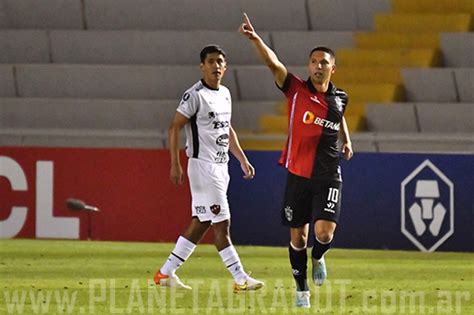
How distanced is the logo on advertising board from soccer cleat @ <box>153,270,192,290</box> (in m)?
5.66

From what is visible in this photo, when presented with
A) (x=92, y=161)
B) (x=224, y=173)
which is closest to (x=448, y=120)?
(x=92, y=161)

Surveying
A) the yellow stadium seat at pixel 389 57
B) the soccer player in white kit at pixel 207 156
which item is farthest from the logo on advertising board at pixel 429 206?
the soccer player in white kit at pixel 207 156

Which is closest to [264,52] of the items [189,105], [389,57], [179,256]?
[189,105]

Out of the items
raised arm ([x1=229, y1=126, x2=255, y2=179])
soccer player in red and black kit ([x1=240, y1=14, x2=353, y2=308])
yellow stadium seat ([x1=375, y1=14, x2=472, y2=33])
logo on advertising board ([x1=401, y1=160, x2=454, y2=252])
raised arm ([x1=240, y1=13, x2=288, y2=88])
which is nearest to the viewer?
raised arm ([x1=240, y1=13, x2=288, y2=88])

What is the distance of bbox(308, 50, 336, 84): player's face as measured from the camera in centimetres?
1201

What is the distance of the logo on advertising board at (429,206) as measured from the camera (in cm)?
1861

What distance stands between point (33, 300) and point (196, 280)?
98.4 inches

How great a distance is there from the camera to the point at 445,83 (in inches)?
888

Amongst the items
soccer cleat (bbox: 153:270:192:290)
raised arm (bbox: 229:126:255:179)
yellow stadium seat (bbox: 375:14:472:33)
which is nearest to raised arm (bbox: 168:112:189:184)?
raised arm (bbox: 229:126:255:179)

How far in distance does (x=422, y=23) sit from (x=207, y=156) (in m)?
11.3

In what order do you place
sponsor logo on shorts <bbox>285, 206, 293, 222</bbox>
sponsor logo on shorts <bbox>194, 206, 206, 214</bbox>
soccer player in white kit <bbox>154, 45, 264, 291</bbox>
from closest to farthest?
sponsor logo on shorts <bbox>285, 206, 293, 222</bbox>
soccer player in white kit <bbox>154, 45, 264, 291</bbox>
sponsor logo on shorts <bbox>194, 206, 206, 214</bbox>

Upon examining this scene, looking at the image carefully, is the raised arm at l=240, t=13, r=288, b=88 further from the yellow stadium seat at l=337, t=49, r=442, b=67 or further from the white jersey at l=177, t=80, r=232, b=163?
the yellow stadium seat at l=337, t=49, r=442, b=67

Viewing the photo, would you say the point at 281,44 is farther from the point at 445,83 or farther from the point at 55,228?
the point at 55,228

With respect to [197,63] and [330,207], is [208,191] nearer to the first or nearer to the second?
[330,207]
